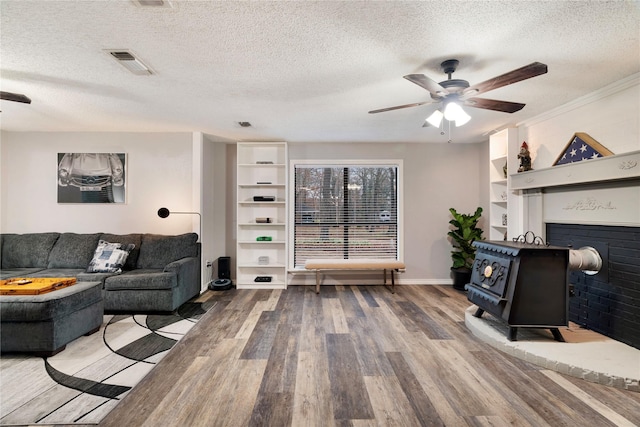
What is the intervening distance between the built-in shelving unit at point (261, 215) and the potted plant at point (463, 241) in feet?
9.33

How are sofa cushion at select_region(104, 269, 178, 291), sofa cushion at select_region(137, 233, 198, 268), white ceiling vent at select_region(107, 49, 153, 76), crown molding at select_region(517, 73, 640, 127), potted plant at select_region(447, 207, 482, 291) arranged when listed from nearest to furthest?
white ceiling vent at select_region(107, 49, 153, 76)
crown molding at select_region(517, 73, 640, 127)
sofa cushion at select_region(104, 269, 178, 291)
sofa cushion at select_region(137, 233, 198, 268)
potted plant at select_region(447, 207, 482, 291)

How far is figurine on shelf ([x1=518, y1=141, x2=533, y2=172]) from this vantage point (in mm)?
3670

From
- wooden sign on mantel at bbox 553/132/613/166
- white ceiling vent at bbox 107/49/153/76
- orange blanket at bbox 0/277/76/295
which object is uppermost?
white ceiling vent at bbox 107/49/153/76

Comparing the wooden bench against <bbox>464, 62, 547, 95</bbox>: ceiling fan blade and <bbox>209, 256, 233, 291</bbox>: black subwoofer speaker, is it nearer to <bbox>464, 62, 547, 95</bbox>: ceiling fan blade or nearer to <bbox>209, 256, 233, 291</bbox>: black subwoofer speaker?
<bbox>209, 256, 233, 291</bbox>: black subwoofer speaker

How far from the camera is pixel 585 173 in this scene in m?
2.73

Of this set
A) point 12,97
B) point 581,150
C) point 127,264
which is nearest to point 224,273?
point 127,264

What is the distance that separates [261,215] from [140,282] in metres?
2.08

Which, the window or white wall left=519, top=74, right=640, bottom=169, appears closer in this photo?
white wall left=519, top=74, right=640, bottom=169

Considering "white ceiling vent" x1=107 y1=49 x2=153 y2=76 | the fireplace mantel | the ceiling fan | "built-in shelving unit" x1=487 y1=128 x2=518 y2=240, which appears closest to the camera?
the ceiling fan

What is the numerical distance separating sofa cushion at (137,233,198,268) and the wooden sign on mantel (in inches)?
191

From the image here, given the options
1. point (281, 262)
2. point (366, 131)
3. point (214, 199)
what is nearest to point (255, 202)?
point (214, 199)

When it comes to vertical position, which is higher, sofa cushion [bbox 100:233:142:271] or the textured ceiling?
the textured ceiling

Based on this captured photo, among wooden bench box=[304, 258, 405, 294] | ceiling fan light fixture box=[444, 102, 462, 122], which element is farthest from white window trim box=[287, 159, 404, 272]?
ceiling fan light fixture box=[444, 102, 462, 122]

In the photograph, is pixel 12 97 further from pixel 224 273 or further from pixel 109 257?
pixel 224 273
